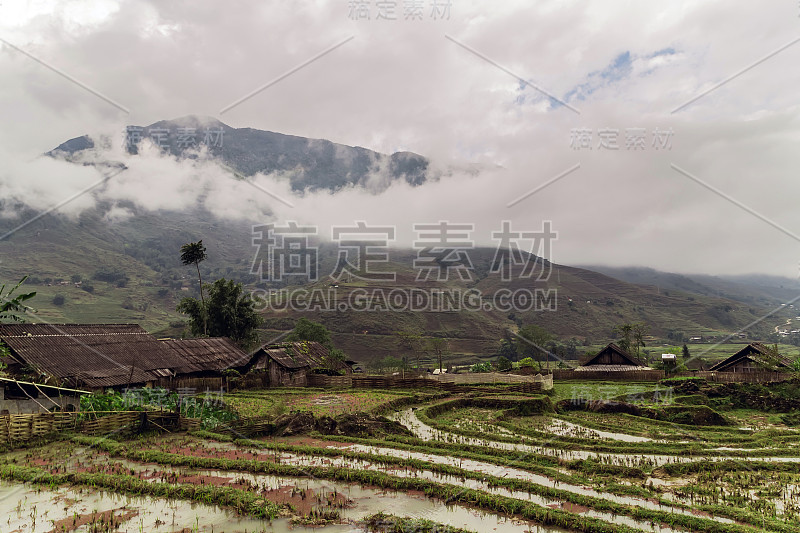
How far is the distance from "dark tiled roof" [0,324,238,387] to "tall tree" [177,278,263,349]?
940 cm

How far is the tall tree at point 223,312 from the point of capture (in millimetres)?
50000

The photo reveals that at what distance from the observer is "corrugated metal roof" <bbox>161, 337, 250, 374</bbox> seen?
37.3 meters

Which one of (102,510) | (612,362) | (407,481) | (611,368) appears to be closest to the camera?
(102,510)

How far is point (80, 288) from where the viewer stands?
477 feet

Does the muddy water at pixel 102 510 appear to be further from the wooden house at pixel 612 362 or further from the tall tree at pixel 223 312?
the wooden house at pixel 612 362

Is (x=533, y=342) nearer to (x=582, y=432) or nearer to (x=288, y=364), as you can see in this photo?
(x=288, y=364)

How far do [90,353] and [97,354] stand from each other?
46cm

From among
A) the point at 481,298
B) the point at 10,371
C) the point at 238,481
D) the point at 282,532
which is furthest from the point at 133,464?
the point at 481,298

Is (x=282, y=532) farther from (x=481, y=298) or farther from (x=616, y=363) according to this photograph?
(x=481, y=298)

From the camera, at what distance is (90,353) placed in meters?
30.0

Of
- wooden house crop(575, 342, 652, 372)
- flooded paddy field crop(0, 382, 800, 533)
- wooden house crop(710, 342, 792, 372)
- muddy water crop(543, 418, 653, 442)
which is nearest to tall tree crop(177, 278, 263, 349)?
flooded paddy field crop(0, 382, 800, 533)

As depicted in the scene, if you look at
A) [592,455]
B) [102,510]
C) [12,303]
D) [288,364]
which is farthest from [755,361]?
[12,303]

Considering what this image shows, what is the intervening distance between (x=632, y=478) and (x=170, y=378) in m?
30.9

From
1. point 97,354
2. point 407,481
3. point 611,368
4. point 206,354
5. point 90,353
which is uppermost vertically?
point 90,353
